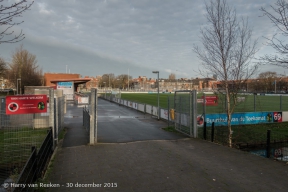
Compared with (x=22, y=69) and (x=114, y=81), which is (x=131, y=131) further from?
(x=114, y=81)

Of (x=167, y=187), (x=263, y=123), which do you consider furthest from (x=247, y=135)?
(x=167, y=187)

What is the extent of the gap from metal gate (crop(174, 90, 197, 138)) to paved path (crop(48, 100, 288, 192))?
1980 mm

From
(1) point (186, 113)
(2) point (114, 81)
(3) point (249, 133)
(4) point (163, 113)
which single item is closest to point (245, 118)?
(3) point (249, 133)

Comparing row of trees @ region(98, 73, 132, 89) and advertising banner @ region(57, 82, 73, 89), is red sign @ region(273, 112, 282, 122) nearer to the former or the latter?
advertising banner @ region(57, 82, 73, 89)

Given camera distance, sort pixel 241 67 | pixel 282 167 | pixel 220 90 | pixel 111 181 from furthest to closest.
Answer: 1. pixel 220 90
2. pixel 241 67
3. pixel 282 167
4. pixel 111 181

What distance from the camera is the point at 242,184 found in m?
4.84

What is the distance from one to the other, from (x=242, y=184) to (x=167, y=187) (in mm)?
1614

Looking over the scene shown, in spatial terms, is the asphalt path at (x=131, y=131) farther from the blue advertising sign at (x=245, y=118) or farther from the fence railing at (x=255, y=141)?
the blue advertising sign at (x=245, y=118)

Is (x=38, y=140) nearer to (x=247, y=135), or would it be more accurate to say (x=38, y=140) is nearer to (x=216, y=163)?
(x=216, y=163)

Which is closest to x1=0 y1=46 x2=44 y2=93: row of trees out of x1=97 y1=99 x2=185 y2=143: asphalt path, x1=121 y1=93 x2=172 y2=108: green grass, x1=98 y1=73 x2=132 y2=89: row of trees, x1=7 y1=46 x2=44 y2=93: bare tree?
x1=7 y1=46 x2=44 y2=93: bare tree

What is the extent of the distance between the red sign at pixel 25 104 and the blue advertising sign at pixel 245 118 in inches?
352

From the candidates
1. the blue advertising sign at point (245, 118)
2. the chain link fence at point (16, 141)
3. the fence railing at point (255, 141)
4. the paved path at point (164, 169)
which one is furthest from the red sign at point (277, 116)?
the chain link fence at point (16, 141)

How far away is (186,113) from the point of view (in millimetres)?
10758

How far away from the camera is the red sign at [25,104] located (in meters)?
7.98
